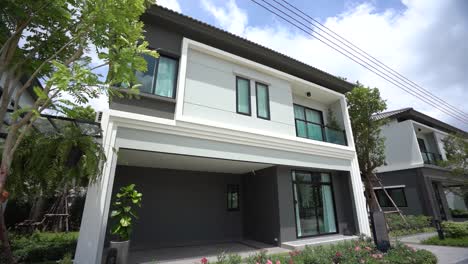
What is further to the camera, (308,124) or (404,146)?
(404,146)

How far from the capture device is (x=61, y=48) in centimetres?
357

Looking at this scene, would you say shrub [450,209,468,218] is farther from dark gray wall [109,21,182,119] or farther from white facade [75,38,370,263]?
dark gray wall [109,21,182,119]

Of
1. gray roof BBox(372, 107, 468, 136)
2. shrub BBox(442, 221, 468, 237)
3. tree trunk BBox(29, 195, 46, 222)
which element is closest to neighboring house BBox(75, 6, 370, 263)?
shrub BBox(442, 221, 468, 237)

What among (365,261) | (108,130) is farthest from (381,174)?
(108,130)

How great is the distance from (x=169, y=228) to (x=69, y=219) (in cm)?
611

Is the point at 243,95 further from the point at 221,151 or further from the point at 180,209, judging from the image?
the point at 180,209

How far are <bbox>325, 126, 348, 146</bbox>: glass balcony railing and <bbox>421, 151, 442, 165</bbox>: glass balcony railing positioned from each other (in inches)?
361

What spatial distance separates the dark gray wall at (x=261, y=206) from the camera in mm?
7750

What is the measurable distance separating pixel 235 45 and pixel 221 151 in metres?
3.89

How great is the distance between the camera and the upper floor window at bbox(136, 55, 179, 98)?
624 centimetres

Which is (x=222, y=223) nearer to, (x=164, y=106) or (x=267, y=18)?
(x=164, y=106)

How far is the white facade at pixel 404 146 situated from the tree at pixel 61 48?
1560 centimetres

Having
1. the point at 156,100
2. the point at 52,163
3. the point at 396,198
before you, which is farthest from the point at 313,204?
the point at 396,198

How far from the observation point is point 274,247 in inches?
288
